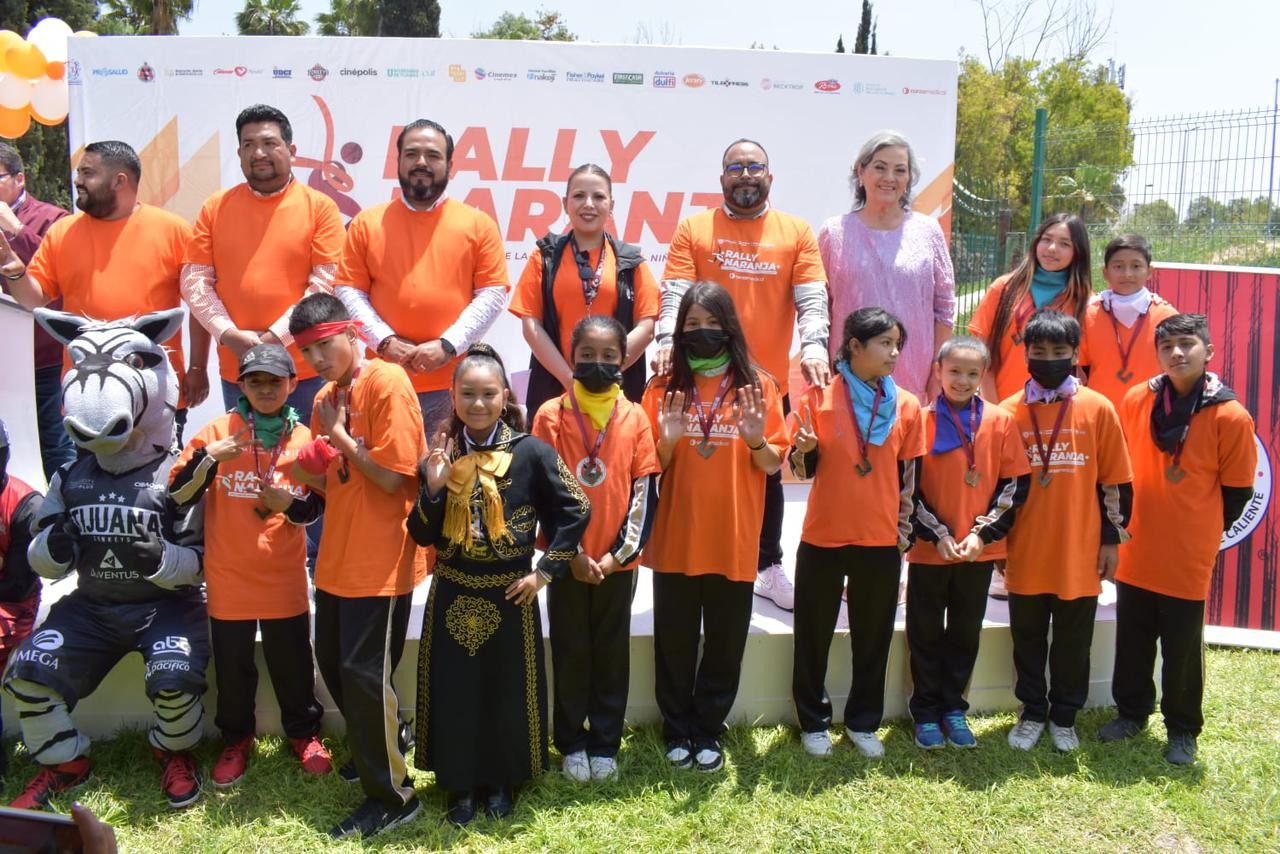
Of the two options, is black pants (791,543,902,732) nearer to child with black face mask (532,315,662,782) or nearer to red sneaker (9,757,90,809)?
child with black face mask (532,315,662,782)

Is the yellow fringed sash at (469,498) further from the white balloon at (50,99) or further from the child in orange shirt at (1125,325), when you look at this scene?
the white balloon at (50,99)

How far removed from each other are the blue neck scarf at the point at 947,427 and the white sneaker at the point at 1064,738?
1.17 m

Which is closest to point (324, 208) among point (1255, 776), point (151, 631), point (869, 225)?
point (151, 631)

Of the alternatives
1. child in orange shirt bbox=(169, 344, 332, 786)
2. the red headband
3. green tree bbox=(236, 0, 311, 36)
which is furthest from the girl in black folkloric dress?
green tree bbox=(236, 0, 311, 36)

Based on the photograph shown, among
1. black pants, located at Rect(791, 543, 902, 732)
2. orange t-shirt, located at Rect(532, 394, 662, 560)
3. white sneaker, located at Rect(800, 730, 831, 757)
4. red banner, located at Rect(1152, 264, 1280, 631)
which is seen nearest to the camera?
orange t-shirt, located at Rect(532, 394, 662, 560)

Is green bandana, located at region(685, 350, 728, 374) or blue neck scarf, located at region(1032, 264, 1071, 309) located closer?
green bandana, located at region(685, 350, 728, 374)

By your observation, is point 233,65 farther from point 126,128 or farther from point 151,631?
point 151,631

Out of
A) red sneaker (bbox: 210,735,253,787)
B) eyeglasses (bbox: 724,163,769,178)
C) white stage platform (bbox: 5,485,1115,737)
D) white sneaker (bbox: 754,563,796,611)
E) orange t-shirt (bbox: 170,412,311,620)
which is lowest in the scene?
red sneaker (bbox: 210,735,253,787)

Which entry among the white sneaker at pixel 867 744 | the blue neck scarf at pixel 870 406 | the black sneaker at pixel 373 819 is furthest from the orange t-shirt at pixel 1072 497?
the black sneaker at pixel 373 819

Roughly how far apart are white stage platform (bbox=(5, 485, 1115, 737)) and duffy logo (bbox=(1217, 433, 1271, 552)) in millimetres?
988

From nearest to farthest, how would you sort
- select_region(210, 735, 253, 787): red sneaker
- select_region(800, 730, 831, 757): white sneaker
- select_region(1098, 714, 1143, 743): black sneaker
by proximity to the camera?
select_region(210, 735, 253, 787): red sneaker < select_region(800, 730, 831, 757): white sneaker < select_region(1098, 714, 1143, 743): black sneaker

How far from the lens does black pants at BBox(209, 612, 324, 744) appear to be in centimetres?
320

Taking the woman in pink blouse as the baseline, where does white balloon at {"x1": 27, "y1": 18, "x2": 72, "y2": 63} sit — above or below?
above

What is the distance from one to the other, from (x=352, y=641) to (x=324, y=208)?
1.88 meters
